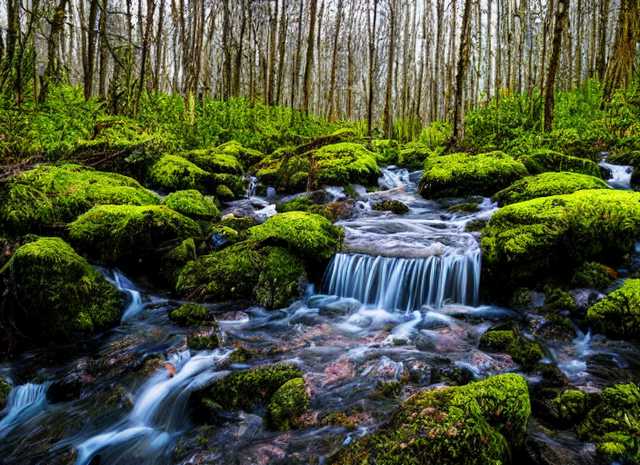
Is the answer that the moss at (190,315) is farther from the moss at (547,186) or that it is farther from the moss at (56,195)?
the moss at (547,186)

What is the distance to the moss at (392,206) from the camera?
9.86 meters

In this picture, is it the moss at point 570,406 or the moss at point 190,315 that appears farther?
the moss at point 190,315

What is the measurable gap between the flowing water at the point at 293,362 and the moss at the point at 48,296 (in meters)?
0.31

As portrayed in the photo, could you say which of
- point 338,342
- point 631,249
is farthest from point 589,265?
point 338,342

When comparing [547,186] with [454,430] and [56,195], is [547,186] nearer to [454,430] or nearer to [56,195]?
[454,430]

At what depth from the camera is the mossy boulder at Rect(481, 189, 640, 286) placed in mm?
6012

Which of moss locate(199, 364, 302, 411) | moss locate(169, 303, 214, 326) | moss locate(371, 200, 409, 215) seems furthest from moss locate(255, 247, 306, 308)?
moss locate(371, 200, 409, 215)

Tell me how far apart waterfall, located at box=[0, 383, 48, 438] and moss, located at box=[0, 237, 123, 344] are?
86 cm

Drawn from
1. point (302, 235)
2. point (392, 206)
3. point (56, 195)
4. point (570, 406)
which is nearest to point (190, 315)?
point (302, 235)

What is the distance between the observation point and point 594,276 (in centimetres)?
568

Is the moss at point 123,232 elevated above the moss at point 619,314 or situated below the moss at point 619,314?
above

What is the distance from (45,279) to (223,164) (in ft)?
23.0

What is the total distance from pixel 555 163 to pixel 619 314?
5875mm

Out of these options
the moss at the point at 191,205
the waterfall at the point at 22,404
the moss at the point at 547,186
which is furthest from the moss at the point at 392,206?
the waterfall at the point at 22,404
